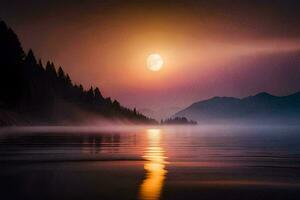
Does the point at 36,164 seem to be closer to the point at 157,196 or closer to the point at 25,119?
the point at 157,196

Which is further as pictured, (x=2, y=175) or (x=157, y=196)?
(x=2, y=175)

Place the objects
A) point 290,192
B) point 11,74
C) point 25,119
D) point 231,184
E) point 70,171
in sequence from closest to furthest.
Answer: point 290,192, point 231,184, point 70,171, point 11,74, point 25,119

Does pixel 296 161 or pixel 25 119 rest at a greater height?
pixel 25 119

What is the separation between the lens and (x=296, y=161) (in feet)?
105

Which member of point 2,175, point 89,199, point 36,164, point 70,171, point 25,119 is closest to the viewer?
point 89,199

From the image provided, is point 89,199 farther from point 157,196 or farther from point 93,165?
point 93,165

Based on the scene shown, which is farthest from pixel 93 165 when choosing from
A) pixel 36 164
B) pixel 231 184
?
pixel 231 184

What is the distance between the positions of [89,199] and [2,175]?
8125mm

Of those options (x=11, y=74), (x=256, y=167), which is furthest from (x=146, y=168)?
(x=11, y=74)

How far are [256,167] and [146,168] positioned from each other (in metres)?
5.63

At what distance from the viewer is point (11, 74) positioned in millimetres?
146250

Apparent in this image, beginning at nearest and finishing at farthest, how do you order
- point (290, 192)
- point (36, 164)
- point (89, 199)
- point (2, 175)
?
point (89, 199), point (290, 192), point (2, 175), point (36, 164)

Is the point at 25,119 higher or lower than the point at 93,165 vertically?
higher

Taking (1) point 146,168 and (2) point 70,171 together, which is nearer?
(2) point 70,171
